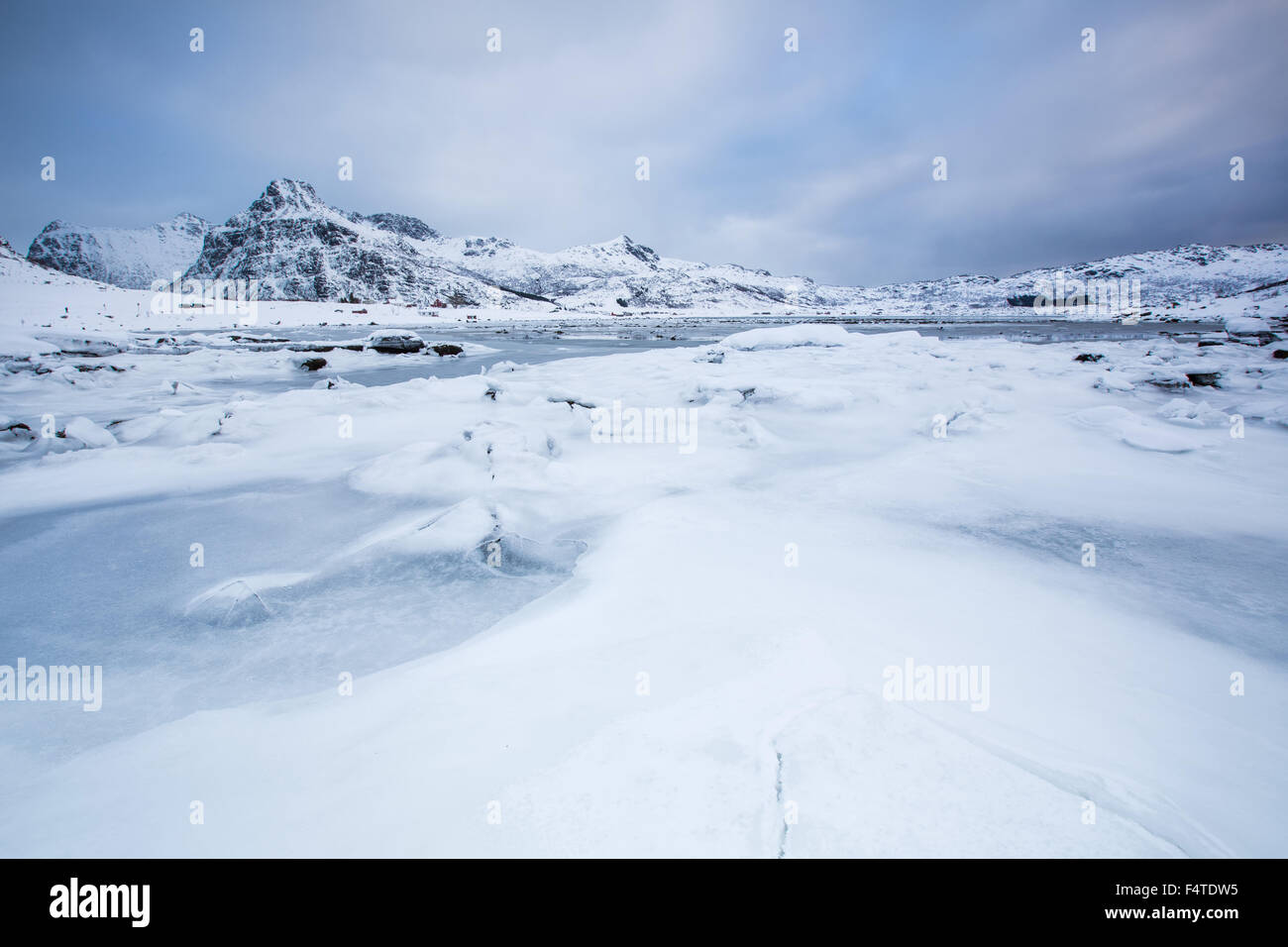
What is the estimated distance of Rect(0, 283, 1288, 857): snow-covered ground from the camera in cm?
145

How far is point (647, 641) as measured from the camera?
2295mm

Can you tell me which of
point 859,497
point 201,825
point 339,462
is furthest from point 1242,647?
point 339,462

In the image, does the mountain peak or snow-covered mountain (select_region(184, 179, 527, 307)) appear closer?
snow-covered mountain (select_region(184, 179, 527, 307))

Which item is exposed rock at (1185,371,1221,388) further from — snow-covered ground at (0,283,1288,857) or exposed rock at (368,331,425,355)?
exposed rock at (368,331,425,355)

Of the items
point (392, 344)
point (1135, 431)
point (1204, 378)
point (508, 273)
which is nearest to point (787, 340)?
point (1204, 378)

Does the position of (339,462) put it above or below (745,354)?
below

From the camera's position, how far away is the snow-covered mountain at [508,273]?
282ft

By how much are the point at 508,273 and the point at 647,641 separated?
19474cm

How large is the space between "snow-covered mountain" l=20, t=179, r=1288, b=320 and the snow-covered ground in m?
71.1

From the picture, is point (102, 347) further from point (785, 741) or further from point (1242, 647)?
point (1242, 647)

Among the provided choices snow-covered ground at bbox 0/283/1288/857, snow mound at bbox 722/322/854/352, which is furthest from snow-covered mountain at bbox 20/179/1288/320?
snow-covered ground at bbox 0/283/1288/857

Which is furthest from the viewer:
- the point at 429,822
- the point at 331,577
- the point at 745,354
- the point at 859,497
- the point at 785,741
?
the point at 745,354

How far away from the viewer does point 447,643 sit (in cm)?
242
